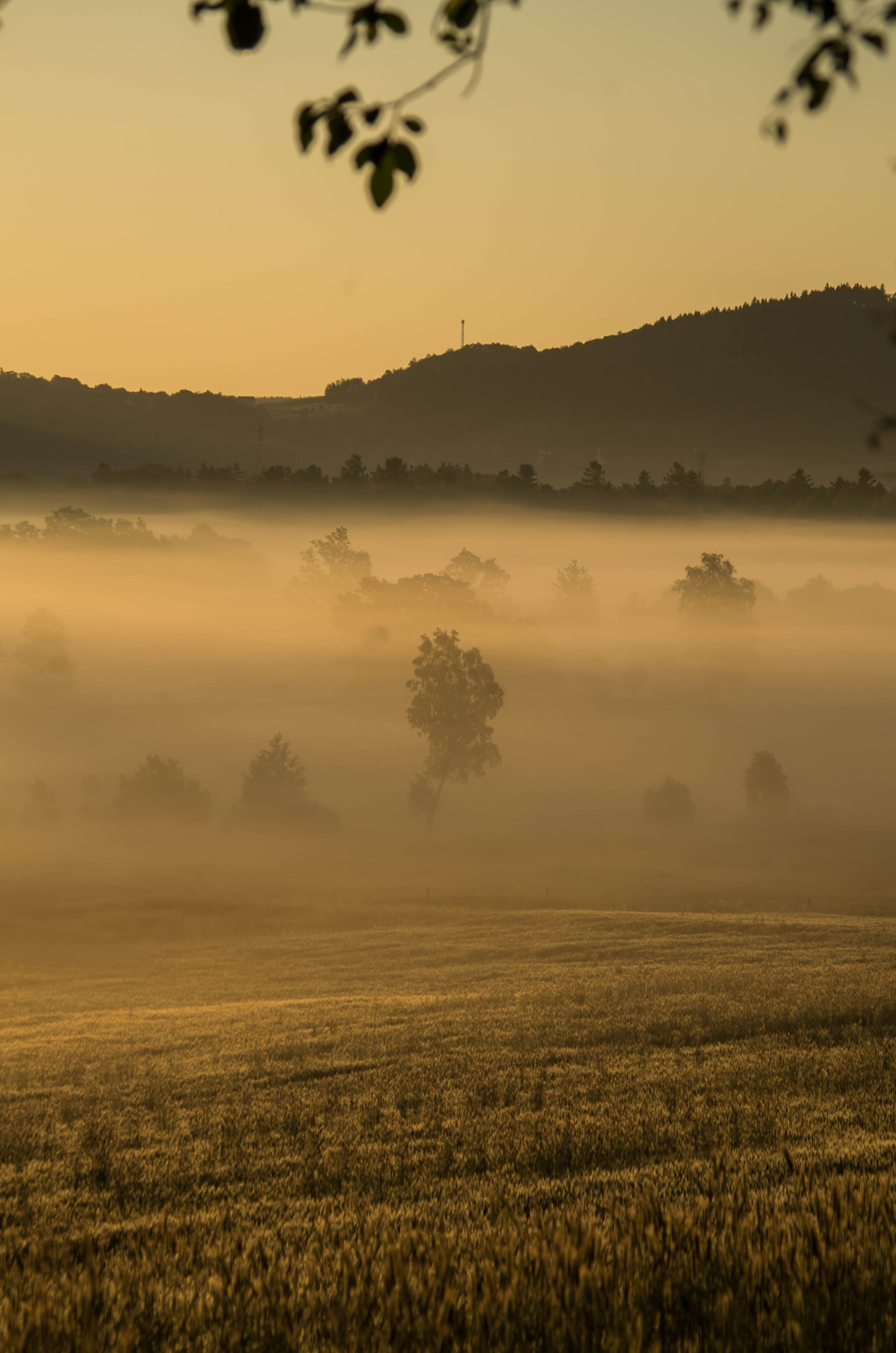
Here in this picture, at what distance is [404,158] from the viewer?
386cm

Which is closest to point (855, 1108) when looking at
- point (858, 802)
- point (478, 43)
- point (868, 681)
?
point (478, 43)

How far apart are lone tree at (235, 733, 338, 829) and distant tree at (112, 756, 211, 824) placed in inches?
194

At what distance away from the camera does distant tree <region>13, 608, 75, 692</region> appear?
142500mm

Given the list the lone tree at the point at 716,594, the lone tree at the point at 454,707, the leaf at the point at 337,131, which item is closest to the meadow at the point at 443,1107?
the leaf at the point at 337,131

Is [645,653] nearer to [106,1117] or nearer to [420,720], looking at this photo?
[420,720]

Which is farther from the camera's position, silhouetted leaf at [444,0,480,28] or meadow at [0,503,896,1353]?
meadow at [0,503,896,1353]

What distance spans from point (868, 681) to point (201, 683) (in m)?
133

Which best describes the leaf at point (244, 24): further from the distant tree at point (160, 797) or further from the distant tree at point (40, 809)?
the distant tree at point (40, 809)

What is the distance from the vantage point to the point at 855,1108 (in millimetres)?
11805

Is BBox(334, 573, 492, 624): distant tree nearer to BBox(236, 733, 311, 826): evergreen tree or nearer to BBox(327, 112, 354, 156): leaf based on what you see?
BBox(236, 733, 311, 826): evergreen tree

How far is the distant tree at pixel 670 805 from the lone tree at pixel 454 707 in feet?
81.1

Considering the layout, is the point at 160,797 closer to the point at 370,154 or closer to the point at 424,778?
the point at 424,778

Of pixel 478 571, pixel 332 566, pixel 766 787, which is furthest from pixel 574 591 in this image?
pixel 766 787

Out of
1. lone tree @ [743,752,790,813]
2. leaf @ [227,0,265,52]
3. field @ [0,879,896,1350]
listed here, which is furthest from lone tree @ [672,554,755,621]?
leaf @ [227,0,265,52]
